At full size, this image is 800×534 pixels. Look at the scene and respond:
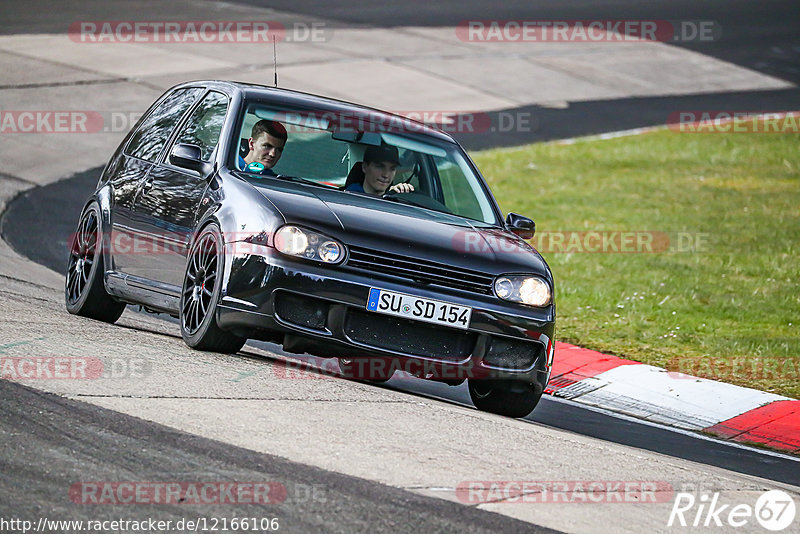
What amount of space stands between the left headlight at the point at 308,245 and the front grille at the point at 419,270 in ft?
0.29

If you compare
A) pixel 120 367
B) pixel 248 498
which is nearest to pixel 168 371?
pixel 120 367

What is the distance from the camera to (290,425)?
591 centimetres

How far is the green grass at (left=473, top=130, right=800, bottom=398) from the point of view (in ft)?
36.5

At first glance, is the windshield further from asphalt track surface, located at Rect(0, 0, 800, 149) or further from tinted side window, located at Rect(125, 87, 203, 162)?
asphalt track surface, located at Rect(0, 0, 800, 149)

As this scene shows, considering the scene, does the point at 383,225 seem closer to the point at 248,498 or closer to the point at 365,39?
the point at 248,498

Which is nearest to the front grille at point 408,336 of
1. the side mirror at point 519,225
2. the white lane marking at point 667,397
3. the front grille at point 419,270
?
the front grille at point 419,270

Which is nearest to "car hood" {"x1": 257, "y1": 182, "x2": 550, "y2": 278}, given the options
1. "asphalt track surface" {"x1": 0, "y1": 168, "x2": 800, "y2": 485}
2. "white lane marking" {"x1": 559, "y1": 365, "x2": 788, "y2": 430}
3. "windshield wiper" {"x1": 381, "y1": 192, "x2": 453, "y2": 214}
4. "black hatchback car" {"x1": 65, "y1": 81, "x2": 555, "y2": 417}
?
"black hatchback car" {"x1": 65, "y1": 81, "x2": 555, "y2": 417}

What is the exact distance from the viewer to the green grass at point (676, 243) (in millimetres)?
11117

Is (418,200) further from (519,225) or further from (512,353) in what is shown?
(512,353)

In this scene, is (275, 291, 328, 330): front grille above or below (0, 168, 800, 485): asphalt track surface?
above

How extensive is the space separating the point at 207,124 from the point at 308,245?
177 centimetres

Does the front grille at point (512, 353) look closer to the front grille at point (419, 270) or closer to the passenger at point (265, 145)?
the front grille at point (419, 270)

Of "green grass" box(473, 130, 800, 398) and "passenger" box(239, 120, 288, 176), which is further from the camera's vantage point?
"green grass" box(473, 130, 800, 398)

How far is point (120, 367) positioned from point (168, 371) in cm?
24
